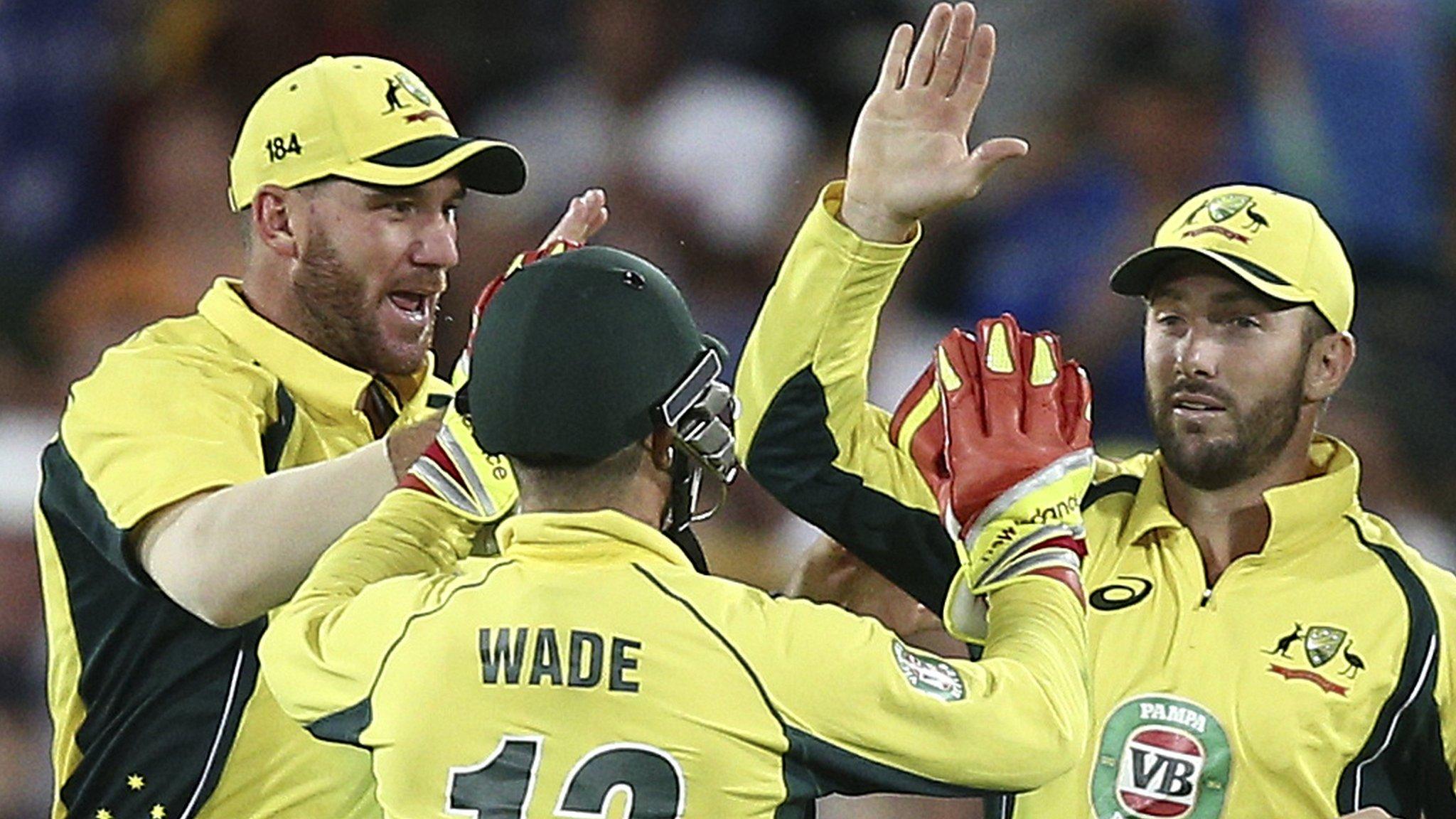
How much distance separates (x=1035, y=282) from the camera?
5965mm

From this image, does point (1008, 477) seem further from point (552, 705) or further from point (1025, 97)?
point (1025, 97)

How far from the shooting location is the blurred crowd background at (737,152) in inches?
232

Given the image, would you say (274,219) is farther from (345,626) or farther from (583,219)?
(345,626)

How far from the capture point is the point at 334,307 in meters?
3.58

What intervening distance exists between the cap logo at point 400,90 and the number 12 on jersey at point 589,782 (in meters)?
1.48

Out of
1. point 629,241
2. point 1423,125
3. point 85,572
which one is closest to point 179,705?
point 85,572

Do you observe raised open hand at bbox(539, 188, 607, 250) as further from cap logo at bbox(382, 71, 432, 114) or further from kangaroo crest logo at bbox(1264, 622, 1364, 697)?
kangaroo crest logo at bbox(1264, 622, 1364, 697)

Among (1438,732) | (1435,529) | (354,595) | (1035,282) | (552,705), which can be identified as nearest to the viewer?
(552,705)

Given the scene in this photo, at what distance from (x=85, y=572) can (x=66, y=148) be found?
3.37 meters

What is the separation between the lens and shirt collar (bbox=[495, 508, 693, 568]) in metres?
2.43

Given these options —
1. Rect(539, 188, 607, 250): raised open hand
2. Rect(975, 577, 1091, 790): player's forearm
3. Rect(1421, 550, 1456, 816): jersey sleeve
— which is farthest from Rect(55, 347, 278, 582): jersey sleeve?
Rect(1421, 550, 1456, 816): jersey sleeve

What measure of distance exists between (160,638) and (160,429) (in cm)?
31

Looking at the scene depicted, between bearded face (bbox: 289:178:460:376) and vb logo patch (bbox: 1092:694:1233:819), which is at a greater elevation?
bearded face (bbox: 289:178:460:376)

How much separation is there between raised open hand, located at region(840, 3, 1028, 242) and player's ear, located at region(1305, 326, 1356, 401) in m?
0.68
